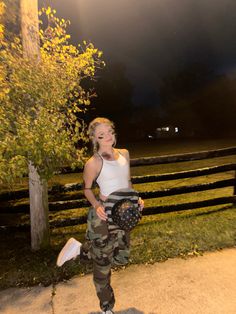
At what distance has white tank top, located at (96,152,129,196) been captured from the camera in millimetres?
3115

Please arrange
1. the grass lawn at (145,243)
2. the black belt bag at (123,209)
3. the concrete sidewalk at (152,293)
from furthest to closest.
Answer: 1. the grass lawn at (145,243)
2. the concrete sidewalk at (152,293)
3. the black belt bag at (123,209)

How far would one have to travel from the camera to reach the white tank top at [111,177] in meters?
3.12

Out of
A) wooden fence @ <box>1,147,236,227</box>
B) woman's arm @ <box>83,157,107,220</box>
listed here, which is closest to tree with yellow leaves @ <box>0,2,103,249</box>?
woman's arm @ <box>83,157,107,220</box>

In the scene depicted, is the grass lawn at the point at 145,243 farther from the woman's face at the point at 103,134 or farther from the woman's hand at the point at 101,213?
the woman's face at the point at 103,134

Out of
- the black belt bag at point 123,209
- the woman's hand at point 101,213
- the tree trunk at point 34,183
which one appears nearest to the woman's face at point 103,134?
the black belt bag at point 123,209

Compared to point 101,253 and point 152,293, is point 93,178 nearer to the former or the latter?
point 101,253

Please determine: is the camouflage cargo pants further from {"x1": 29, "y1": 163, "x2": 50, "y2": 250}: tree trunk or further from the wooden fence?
the wooden fence

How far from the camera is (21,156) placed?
368 centimetres

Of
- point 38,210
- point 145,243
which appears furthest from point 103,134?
point 145,243

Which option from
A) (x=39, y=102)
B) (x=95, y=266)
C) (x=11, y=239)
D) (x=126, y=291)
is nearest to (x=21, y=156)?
(x=39, y=102)

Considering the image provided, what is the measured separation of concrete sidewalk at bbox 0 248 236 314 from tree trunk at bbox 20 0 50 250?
3.23 ft

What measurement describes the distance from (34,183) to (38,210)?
1.29 feet

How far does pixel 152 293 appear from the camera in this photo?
3.61 meters

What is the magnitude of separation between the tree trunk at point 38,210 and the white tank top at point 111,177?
1.64 m
